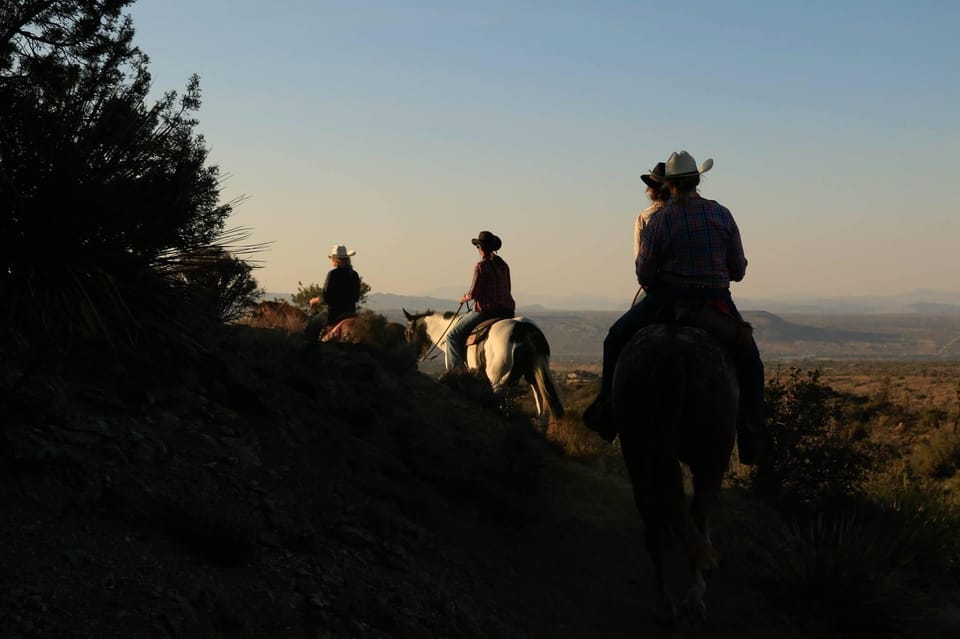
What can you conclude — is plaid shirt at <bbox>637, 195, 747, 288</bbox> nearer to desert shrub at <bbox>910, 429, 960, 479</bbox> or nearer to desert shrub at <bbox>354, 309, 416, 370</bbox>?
desert shrub at <bbox>354, 309, 416, 370</bbox>

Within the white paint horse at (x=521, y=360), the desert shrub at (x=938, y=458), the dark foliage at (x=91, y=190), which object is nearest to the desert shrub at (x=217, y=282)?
the dark foliage at (x=91, y=190)

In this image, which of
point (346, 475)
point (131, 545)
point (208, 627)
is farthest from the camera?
point (346, 475)

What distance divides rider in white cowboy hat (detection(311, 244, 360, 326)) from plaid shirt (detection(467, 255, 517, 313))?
2269 millimetres

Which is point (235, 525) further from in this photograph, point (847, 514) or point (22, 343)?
point (847, 514)

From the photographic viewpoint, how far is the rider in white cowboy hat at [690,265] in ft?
26.1

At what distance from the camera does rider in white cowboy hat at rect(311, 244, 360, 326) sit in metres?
16.9

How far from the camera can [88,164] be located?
813 cm

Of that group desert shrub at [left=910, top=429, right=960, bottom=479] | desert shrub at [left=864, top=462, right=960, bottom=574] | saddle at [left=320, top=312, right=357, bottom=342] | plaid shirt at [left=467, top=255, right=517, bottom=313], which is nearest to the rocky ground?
desert shrub at [left=864, top=462, right=960, bottom=574]

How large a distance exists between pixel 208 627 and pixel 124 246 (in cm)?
372

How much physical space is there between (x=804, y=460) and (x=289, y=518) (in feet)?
22.6

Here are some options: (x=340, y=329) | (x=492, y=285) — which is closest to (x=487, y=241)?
(x=492, y=285)

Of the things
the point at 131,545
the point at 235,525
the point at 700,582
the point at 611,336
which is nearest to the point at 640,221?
the point at 611,336

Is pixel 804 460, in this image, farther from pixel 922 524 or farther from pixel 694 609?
pixel 694 609

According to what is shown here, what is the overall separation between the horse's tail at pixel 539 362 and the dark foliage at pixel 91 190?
627 cm
